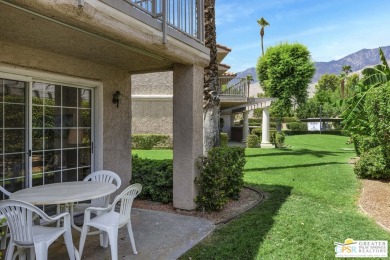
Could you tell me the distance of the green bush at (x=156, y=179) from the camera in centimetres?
807

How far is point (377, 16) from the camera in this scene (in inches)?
609

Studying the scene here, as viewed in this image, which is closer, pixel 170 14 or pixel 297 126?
pixel 170 14

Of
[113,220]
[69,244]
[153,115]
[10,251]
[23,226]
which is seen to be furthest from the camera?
[153,115]

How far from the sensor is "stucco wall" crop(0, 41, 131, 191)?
18.7 feet

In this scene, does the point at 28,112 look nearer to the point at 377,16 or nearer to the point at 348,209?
the point at 348,209

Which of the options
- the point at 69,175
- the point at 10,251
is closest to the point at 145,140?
the point at 69,175

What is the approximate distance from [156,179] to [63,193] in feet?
12.5

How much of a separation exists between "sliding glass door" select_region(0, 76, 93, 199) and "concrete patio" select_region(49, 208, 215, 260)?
1.60 meters

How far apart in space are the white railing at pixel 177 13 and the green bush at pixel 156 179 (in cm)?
365

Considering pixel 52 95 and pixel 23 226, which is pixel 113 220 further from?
pixel 52 95

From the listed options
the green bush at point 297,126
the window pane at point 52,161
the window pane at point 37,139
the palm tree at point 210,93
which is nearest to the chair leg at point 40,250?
the window pane at point 37,139

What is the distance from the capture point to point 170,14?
6.31m

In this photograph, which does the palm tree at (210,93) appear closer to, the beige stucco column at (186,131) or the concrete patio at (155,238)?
the beige stucco column at (186,131)

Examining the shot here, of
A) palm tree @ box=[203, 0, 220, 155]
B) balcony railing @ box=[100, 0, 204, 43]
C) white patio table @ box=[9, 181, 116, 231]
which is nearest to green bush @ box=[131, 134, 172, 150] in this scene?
palm tree @ box=[203, 0, 220, 155]
